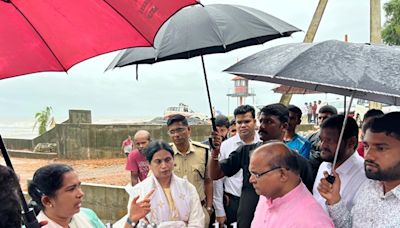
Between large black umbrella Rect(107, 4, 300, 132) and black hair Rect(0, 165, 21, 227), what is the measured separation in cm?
188

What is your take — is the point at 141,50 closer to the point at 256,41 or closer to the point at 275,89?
the point at 256,41

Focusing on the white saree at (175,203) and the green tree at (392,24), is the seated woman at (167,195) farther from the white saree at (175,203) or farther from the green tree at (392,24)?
the green tree at (392,24)

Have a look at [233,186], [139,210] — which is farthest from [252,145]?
[139,210]

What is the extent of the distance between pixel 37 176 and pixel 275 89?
16.6 feet

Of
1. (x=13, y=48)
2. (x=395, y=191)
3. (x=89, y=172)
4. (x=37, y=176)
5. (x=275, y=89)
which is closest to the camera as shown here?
(x=395, y=191)

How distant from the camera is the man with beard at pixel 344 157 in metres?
2.65

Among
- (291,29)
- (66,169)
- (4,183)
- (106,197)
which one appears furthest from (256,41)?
(106,197)

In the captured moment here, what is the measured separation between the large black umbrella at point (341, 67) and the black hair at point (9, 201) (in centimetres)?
146

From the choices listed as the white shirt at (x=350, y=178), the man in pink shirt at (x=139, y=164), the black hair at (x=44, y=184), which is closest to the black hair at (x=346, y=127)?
the white shirt at (x=350, y=178)

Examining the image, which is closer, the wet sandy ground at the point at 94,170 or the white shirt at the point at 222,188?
the white shirt at the point at 222,188

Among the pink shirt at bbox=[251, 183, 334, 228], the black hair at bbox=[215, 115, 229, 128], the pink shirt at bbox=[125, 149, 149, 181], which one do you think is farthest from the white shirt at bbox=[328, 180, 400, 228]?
the black hair at bbox=[215, 115, 229, 128]

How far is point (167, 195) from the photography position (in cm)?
Result: 331

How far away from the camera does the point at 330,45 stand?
232 cm

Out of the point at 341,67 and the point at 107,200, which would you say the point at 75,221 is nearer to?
the point at 341,67
